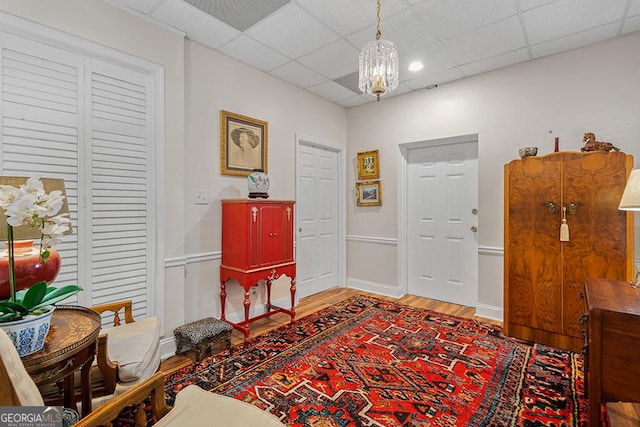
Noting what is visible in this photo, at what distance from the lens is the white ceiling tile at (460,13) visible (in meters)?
2.25

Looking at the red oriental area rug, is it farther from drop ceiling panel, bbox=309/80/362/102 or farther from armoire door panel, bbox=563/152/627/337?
drop ceiling panel, bbox=309/80/362/102

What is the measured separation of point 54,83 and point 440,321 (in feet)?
12.4

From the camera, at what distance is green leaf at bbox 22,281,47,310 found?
3.77 feet

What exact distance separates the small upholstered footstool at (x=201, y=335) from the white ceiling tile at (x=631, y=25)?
4083mm

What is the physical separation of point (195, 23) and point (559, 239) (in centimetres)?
350

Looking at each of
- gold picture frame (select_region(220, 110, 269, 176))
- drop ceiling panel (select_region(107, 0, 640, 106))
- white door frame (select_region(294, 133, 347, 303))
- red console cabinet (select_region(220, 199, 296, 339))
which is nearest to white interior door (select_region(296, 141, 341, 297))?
white door frame (select_region(294, 133, 347, 303))

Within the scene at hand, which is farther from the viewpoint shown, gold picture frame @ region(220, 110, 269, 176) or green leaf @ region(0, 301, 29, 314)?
gold picture frame @ region(220, 110, 269, 176)

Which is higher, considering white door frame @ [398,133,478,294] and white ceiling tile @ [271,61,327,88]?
white ceiling tile @ [271,61,327,88]

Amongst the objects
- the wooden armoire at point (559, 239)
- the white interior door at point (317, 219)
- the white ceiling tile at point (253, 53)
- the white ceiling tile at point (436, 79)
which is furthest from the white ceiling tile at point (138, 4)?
the wooden armoire at point (559, 239)

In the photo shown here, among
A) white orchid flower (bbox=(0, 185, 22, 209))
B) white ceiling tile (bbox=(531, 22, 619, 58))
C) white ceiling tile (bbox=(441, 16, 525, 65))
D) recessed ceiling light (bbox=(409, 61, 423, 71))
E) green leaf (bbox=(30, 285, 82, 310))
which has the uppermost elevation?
recessed ceiling light (bbox=(409, 61, 423, 71))

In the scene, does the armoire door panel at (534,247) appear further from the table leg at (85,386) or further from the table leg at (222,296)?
the table leg at (85,386)

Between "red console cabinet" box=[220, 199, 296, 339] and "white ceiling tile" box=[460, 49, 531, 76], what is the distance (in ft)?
7.85

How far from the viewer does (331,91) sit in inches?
155

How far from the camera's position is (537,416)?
1.75 metres
